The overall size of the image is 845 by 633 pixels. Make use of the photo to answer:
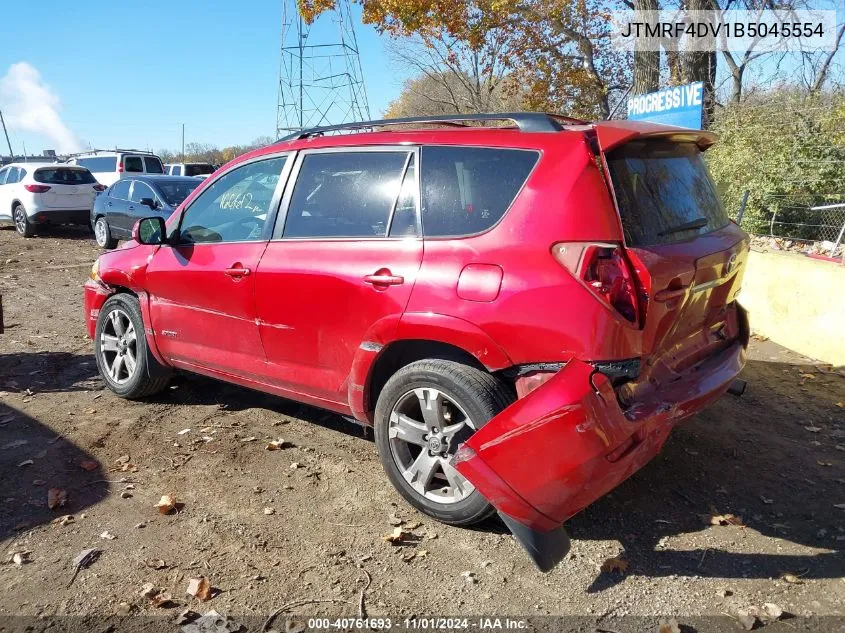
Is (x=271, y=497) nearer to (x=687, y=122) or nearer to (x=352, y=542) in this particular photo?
(x=352, y=542)

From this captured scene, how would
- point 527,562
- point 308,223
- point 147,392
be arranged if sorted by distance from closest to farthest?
point 527,562
point 308,223
point 147,392

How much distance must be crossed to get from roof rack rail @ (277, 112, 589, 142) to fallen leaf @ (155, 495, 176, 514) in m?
2.22

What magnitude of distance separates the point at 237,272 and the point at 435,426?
1.64 meters

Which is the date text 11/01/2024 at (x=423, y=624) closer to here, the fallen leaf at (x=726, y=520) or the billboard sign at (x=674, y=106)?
the fallen leaf at (x=726, y=520)

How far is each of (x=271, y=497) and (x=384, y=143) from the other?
2015 millimetres

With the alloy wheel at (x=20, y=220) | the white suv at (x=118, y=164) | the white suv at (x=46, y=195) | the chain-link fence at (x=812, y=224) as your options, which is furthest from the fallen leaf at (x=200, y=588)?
the white suv at (x=118, y=164)

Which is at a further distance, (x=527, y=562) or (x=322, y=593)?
(x=527, y=562)

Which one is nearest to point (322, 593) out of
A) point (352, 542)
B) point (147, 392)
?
point (352, 542)

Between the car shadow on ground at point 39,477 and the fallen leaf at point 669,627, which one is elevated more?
the car shadow on ground at point 39,477

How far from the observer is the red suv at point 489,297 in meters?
2.91

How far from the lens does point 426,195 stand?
3535 mm

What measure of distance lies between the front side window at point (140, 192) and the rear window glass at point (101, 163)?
31.4ft

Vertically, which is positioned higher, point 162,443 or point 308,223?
point 308,223

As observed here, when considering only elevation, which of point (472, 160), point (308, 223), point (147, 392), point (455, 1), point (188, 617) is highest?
point (455, 1)
